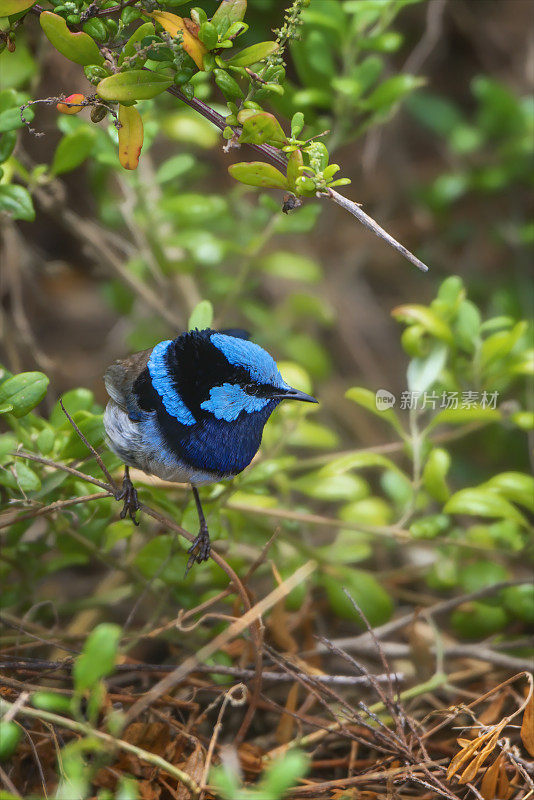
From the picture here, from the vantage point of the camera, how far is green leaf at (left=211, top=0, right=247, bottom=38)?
1842mm

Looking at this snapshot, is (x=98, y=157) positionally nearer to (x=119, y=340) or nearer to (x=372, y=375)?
(x=119, y=340)

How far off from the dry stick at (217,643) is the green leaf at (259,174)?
1.12m

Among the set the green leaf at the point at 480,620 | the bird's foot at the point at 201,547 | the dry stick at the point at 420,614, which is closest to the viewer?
the bird's foot at the point at 201,547

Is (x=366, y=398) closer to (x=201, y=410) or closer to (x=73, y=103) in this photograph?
(x=201, y=410)

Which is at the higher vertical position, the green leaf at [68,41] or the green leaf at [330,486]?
the green leaf at [68,41]

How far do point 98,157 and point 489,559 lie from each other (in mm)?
2228

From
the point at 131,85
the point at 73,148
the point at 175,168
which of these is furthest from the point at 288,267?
the point at 131,85

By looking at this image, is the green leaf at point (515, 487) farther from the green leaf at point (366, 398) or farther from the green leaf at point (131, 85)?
the green leaf at point (131, 85)

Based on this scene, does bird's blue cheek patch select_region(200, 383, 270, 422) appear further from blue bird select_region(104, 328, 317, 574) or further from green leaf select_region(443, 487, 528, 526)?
green leaf select_region(443, 487, 528, 526)

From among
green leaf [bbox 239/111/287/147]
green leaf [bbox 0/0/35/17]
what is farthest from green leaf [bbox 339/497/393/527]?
green leaf [bbox 0/0/35/17]

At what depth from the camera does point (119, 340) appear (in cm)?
444

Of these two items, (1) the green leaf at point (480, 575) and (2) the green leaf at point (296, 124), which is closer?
(2) the green leaf at point (296, 124)

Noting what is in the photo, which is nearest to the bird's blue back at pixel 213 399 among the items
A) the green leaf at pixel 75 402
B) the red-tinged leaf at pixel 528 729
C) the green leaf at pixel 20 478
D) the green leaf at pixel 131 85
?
the green leaf at pixel 75 402

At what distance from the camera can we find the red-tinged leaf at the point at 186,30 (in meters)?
1.82
